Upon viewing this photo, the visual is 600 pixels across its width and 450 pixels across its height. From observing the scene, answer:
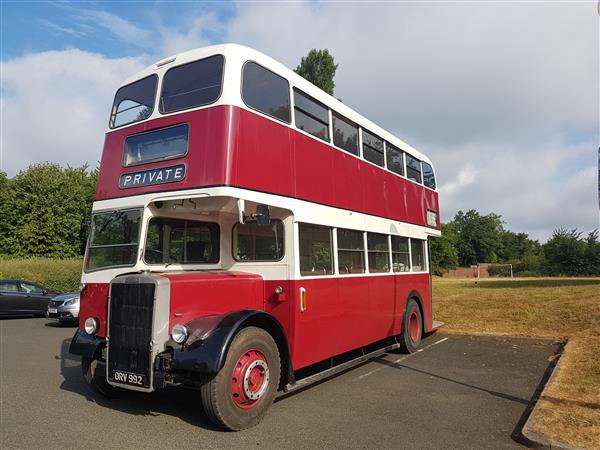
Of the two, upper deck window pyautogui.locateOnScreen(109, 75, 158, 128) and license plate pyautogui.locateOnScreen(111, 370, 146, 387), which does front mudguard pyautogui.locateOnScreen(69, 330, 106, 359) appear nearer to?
license plate pyautogui.locateOnScreen(111, 370, 146, 387)

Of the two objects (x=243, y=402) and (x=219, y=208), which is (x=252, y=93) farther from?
(x=243, y=402)

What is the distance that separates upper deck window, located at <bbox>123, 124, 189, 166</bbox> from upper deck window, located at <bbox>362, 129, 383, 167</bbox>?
376cm

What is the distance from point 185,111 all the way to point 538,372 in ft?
23.1

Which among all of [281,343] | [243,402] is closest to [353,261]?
[281,343]

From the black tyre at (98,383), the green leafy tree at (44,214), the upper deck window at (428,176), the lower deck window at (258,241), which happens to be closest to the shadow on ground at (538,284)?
the upper deck window at (428,176)

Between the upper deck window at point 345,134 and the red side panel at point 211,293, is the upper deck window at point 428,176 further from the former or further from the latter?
the red side panel at point 211,293

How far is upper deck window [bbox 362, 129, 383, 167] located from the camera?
27.9 ft

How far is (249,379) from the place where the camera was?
5176 millimetres

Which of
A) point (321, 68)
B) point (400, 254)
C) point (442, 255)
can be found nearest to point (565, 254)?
point (442, 255)

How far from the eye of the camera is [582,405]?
558 cm

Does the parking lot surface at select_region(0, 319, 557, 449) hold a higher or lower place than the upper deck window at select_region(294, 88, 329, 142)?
lower

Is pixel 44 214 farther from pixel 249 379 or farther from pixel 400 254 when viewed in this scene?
pixel 249 379

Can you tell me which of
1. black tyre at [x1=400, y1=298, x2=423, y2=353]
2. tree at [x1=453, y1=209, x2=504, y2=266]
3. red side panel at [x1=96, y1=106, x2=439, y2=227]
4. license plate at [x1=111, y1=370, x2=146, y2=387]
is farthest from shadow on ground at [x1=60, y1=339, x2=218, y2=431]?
tree at [x1=453, y1=209, x2=504, y2=266]

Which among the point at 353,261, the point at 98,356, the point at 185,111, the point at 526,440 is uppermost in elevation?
the point at 185,111
